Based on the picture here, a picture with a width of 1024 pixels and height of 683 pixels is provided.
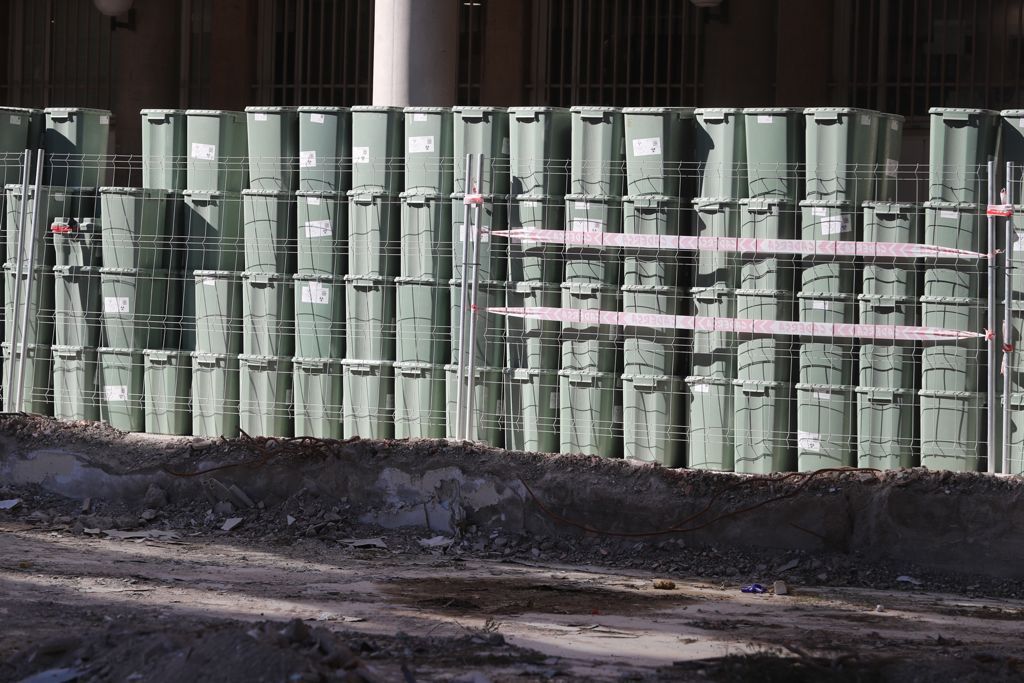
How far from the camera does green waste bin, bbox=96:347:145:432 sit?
1258 cm

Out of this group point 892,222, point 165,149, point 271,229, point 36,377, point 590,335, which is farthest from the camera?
point 36,377

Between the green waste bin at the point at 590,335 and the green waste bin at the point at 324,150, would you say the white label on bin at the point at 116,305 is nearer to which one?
the green waste bin at the point at 324,150

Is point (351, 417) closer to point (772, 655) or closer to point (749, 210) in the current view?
point (749, 210)

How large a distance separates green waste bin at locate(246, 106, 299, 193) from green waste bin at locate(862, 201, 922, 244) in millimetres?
4702

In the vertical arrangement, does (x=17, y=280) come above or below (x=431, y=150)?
below

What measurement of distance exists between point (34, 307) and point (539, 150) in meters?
4.81

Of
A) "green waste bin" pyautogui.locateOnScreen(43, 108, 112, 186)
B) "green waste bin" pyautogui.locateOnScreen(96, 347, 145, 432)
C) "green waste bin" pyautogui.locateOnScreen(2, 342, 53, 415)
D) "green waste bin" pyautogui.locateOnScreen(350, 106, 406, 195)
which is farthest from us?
"green waste bin" pyautogui.locateOnScreen(43, 108, 112, 186)

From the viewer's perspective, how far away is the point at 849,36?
19188mm

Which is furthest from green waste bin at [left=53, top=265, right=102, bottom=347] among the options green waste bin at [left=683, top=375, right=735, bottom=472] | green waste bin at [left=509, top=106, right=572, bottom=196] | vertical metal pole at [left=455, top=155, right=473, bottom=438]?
green waste bin at [left=683, top=375, right=735, bottom=472]

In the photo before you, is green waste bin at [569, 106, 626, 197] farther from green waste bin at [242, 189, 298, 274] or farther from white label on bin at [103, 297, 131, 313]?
white label on bin at [103, 297, 131, 313]

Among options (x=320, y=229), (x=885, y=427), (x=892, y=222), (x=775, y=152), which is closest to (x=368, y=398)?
(x=320, y=229)

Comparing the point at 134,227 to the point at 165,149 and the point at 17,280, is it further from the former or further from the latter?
the point at 17,280

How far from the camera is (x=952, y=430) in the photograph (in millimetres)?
10617

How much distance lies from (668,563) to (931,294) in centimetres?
276
